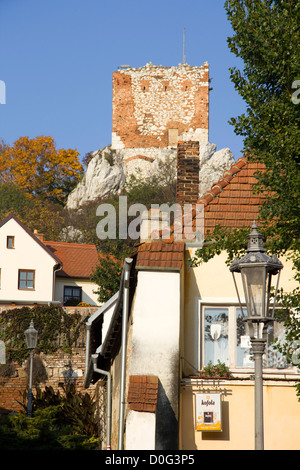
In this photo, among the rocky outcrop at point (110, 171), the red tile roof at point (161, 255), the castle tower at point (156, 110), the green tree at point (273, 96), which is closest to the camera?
the green tree at point (273, 96)

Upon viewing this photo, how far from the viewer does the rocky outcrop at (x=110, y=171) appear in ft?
207

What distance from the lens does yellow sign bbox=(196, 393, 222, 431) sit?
988 cm

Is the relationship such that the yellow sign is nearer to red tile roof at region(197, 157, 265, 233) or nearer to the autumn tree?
red tile roof at region(197, 157, 265, 233)

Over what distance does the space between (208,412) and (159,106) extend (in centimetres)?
5702

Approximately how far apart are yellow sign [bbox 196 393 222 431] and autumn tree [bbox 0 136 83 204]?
56.6m

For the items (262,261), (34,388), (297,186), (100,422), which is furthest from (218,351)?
(34,388)

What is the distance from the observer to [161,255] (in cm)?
1021

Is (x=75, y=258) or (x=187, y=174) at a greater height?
(x=75, y=258)

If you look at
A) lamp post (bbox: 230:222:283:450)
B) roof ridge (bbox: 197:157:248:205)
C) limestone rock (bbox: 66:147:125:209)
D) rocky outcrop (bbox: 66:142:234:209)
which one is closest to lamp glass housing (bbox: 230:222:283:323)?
lamp post (bbox: 230:222:283:450)

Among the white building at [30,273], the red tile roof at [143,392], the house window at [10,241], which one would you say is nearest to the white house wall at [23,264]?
the white building at [30,273]

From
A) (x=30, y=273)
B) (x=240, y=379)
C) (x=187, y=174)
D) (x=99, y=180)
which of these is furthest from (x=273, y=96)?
(x=99, y=180)

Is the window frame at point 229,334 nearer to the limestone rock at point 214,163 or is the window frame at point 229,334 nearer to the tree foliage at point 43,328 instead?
the tree foliage at point 43,328

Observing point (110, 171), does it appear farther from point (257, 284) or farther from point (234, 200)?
point (257, 284)
